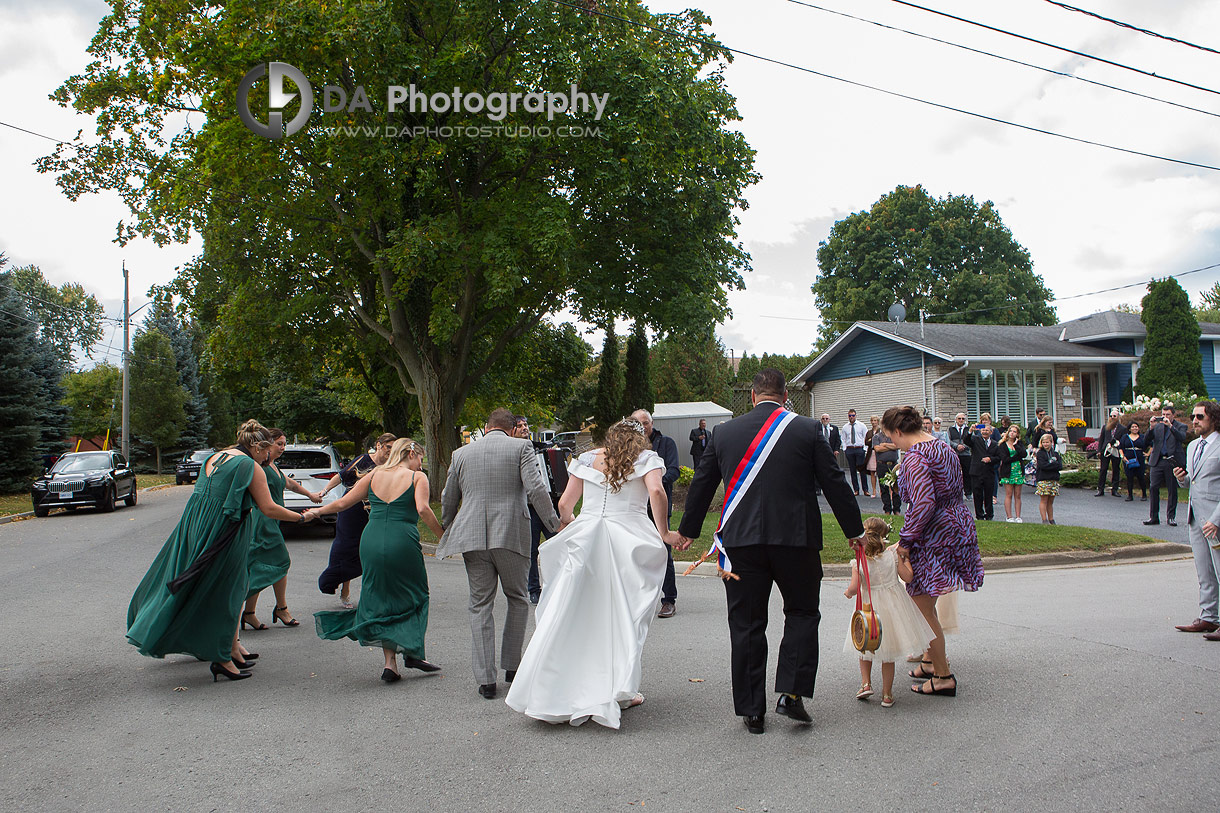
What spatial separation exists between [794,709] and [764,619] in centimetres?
53

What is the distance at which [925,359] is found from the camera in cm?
2686

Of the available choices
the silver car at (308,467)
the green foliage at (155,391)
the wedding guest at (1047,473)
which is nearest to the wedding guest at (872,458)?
the wedding guest at (1047,473)

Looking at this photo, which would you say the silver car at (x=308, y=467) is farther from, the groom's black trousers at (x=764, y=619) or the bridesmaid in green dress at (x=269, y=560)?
the groom's black trousers at (x=764, y=619)

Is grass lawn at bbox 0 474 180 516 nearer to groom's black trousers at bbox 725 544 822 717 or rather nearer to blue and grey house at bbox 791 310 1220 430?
groom's black trousers at bbox 725 544 822 717

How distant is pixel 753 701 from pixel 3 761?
4.04 meters

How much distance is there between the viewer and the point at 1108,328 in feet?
94.0

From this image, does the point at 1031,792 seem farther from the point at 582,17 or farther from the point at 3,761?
the point at 582,17

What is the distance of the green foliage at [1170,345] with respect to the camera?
83.8 ft

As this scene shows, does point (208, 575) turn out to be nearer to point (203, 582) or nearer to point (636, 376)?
point (203, 582)

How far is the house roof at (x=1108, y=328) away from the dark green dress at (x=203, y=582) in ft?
96.3

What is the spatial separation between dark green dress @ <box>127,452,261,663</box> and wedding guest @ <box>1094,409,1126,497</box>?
1807 cm

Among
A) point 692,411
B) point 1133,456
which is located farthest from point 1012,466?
point 692,411

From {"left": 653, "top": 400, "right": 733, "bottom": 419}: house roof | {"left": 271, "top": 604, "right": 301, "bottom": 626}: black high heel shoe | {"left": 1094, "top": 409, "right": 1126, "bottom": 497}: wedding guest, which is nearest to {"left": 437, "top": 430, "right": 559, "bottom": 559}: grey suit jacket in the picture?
{"left": 271, "top": 604, "right": 301, "bottom": 626}: black high heel shoe

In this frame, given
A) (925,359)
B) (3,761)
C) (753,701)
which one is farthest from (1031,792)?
(925,359)
